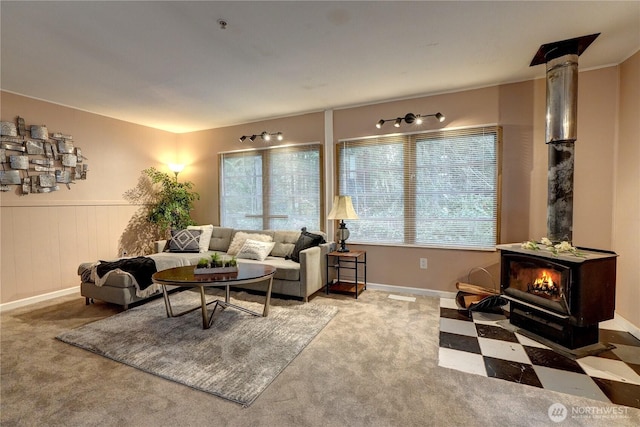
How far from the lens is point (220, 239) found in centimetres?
455

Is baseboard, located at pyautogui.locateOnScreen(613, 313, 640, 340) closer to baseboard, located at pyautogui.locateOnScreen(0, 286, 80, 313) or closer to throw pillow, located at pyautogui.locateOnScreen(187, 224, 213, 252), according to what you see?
throw pillow, located at pyautogui.locateOnScreen(187, 224, 213, 252)

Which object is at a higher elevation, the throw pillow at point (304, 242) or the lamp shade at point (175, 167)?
the lamp shade at point (175, 167)

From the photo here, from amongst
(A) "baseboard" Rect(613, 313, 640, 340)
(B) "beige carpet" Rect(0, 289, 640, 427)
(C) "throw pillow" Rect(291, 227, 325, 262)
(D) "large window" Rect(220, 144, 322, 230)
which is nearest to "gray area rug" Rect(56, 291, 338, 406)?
(B) "beige carpet" Rect(0, 289, 640, 427)

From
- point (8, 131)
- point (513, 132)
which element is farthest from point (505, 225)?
point (8, 131)

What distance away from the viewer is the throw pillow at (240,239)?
4124mm

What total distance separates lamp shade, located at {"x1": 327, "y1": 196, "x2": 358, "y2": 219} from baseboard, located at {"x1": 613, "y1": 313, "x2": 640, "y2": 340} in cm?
268

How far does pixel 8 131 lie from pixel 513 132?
5751 millimetres

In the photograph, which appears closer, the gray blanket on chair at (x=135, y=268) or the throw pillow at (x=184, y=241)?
the gray blanket on chair at (x=135, y=268)

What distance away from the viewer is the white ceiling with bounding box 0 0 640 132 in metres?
1.96

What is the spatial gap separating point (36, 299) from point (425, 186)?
507 centimetres

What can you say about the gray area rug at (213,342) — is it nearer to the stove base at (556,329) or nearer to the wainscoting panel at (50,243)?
the wainscoting panel at (50,243)

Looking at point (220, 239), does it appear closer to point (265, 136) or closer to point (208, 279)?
point (265, 136)

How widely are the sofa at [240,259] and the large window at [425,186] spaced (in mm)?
806

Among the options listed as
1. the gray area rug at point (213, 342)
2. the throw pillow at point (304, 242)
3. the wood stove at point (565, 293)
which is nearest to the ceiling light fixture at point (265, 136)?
the throw pillow at point (304, 242)
